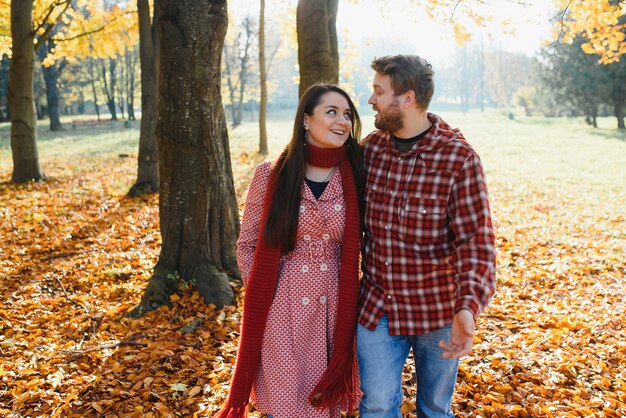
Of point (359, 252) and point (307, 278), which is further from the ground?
point (359, 252)

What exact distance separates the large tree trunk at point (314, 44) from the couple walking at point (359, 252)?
8.44ft

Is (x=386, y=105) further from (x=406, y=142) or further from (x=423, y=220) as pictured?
(x=423, y=220)

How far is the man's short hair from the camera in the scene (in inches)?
99.3

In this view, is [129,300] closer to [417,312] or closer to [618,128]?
[417,312]

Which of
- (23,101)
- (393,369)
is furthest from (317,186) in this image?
(23,101)

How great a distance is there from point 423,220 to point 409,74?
74 centimetres

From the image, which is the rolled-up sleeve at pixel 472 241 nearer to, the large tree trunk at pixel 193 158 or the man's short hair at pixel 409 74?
the man's short hair at pixel 409 74

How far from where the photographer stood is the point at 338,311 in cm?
262

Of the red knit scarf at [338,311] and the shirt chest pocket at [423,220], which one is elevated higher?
the shirt chest pocket at [423,220]

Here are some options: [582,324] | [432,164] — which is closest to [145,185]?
[582,324]

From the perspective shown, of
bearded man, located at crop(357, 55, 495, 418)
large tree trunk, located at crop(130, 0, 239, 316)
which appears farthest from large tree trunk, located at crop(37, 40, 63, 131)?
bearded man, located at crop(357, 55, 495, 418)

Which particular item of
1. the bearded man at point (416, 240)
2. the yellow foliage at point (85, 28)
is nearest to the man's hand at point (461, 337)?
the bearded man at point (416, 240)

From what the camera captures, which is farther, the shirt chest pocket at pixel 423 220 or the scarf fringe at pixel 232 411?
the scarf fringe at pixel 232 411

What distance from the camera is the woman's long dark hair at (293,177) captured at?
260 centimetres
